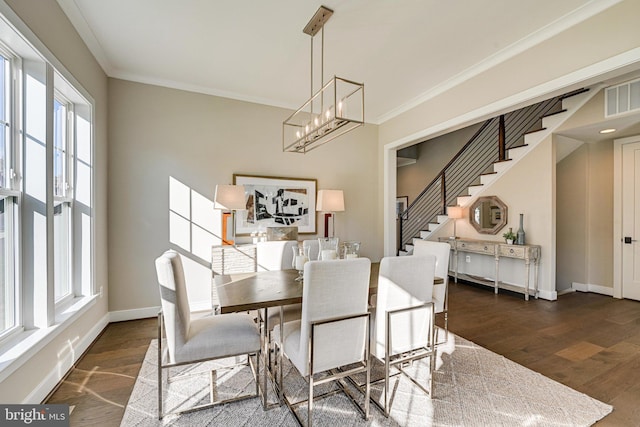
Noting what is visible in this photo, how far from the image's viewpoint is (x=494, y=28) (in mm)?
2607

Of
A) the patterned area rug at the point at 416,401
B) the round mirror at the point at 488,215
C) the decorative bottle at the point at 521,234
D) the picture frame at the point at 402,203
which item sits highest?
the picture frame at the point at 402,203

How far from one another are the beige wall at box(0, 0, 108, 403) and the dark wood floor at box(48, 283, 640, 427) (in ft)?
0.52

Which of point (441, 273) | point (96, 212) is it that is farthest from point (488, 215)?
point (96, 212)

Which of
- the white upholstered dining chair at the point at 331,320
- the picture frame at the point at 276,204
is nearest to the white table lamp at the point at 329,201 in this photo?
the picture frame at the point at 276,204

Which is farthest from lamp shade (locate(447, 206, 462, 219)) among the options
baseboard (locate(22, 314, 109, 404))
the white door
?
baseboard (locate(22, 314, 109, 404))

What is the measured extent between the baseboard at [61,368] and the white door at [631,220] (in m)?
6.92

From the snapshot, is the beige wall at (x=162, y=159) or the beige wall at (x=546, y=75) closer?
the beige wall at (x=546, y=75)

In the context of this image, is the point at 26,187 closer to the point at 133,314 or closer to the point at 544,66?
the point at 133,314

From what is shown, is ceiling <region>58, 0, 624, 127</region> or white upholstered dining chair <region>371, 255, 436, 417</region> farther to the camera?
ceiling <region>58, 0, 624, 127</region>

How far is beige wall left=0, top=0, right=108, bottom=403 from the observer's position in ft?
5.93

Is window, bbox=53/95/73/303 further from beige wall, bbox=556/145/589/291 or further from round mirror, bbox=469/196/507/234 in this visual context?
beige wall, bbox=556/145/589/291

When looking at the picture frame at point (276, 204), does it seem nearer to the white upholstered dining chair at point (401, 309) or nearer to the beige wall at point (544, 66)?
the beige wall at point (544, 66)

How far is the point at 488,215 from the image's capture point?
5254 mm

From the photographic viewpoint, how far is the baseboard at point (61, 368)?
1.92 meters
